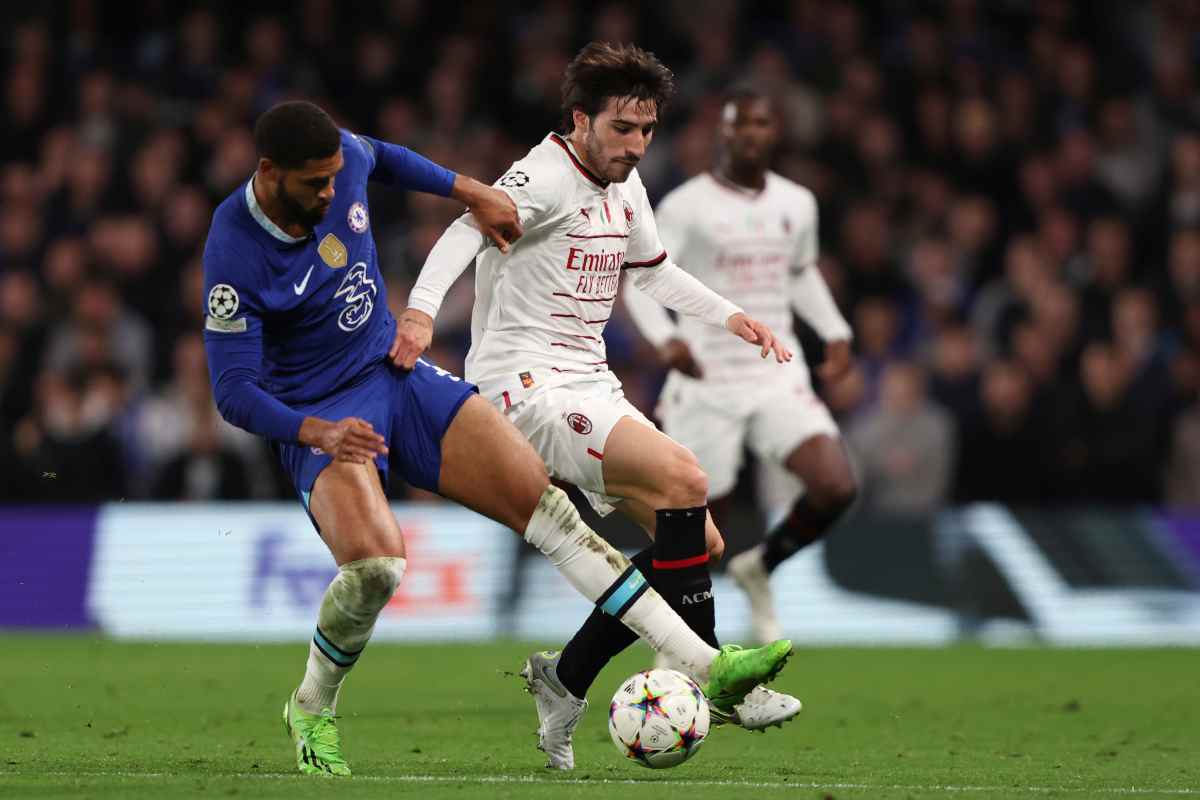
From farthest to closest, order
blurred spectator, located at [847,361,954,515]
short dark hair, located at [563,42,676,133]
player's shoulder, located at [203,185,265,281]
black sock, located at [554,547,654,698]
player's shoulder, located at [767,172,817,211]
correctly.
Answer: blurred spectator, located at [847,361,954,515] → player's shoulder, located at [767,172,817,211] → short dark hair, located at [563,42,676,133] → black sock, located at [554,547,654,698] → player's shoulder, located at [203,185,265,281]

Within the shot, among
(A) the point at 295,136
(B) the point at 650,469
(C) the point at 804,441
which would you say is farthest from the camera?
(C) the point at 804,441

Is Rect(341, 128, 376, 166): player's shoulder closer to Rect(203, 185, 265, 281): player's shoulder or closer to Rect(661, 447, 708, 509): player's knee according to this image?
Rect(203, 185, 265, 281): player's shoulder

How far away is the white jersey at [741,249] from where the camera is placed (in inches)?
404

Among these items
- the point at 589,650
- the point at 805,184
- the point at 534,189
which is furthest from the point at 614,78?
the point at 805,184

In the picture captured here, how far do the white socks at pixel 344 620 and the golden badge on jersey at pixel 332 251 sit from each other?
100 cm

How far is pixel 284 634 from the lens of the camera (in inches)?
527

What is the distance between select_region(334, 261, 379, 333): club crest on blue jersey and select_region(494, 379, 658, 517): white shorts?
66 centimetres

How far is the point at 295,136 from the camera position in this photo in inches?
250

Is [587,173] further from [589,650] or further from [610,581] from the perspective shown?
[589,650]

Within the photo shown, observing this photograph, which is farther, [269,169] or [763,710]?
[763,710]

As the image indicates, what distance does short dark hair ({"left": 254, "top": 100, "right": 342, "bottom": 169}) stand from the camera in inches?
250

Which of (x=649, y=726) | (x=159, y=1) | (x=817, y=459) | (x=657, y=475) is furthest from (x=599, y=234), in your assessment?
(x=159, y=1)

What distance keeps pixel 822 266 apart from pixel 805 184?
99 cm

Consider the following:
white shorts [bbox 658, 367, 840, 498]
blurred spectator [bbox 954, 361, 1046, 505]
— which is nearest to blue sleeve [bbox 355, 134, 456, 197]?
white shorts [bbox 658, 367, 840, 498]
